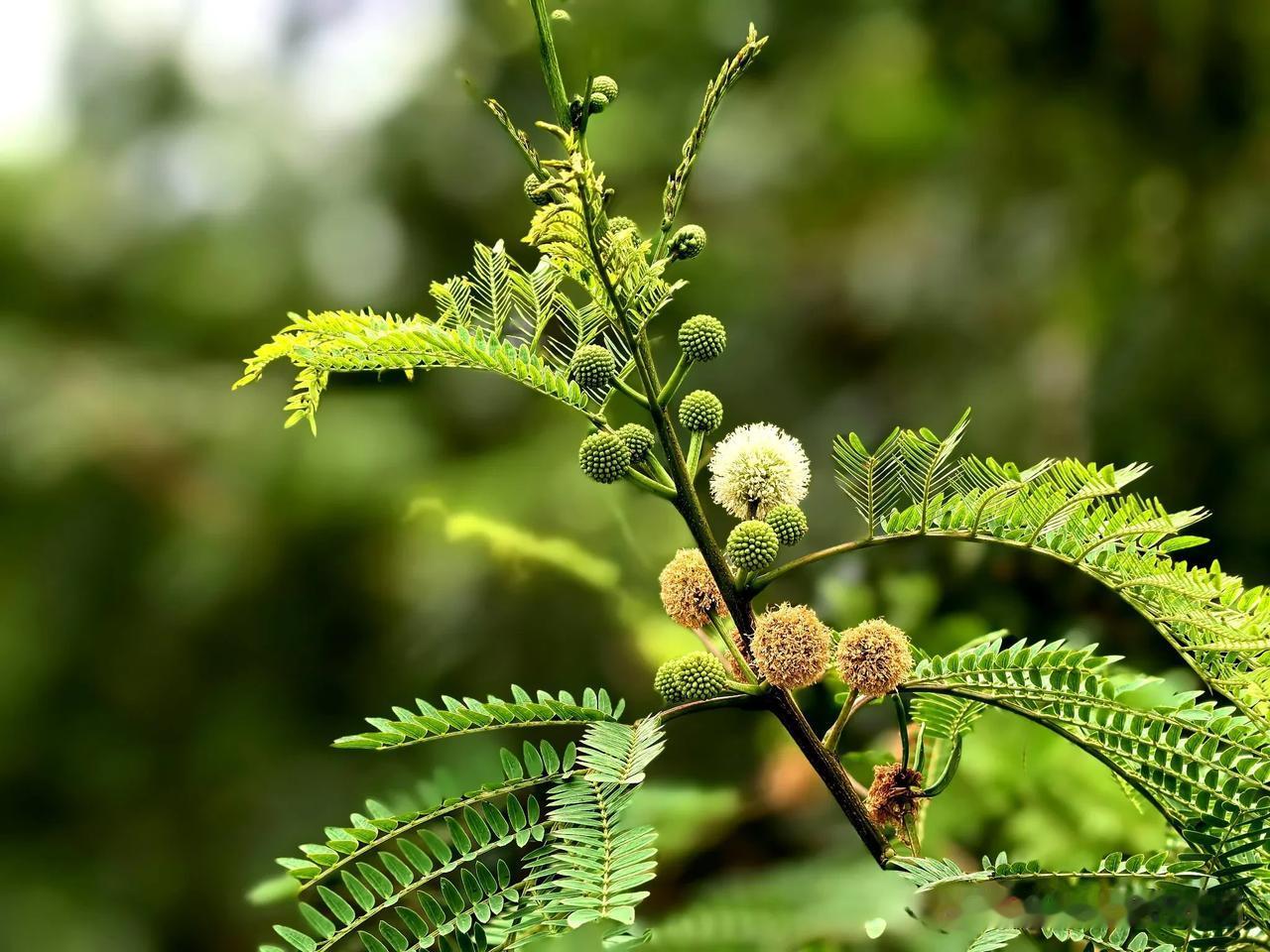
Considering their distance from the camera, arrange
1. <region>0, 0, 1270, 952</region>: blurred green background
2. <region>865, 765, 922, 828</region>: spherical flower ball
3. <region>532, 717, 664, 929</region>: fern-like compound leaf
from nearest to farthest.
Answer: <region>532, 717, 664, 929</region>: fern-like compound leaf → <region>865, 765, 922, 828</region>: spherical flower ball → <region>0, 0, 1270, 952</region>: blurred green background

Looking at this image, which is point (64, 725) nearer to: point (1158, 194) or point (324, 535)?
point (324, 535)

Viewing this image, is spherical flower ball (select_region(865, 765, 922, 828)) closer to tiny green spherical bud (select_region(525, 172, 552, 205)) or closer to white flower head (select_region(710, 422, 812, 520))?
white flower head (select_region(710, 422, 812, 520))

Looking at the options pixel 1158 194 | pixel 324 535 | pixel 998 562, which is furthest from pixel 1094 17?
pixel 324 535

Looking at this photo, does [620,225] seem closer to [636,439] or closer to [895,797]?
[636,439]

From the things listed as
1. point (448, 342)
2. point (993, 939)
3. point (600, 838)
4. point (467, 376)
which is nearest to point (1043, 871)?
point (993, 939)

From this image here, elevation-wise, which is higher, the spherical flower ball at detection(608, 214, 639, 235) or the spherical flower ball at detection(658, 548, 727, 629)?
the spherical flower ball at detection(608, 214, 639, 235)

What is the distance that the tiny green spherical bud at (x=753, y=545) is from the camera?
34 centimetres

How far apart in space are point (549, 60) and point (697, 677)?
207 mm

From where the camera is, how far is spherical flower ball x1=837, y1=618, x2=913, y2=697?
1.15 ft

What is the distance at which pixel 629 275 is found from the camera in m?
0.34

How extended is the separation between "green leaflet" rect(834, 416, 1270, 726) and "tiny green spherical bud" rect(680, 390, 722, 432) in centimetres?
5

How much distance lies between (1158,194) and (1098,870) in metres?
1.17

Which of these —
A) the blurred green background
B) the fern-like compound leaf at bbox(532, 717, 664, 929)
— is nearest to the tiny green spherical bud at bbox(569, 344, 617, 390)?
the fern-like compound leaf at bbox(532, 717, 664, 929)

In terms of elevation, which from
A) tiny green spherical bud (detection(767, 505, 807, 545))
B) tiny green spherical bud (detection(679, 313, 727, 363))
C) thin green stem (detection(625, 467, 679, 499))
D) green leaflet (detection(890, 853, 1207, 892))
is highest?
tiny green spherical bud (detection(679, 313, 727, 363))
